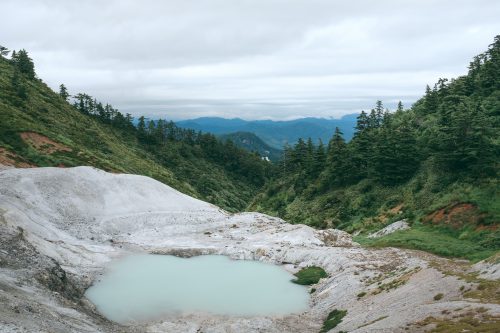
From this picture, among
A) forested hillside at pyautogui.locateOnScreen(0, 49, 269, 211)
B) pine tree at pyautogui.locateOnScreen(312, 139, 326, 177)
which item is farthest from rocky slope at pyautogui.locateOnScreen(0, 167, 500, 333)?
pine tree at pyautogui.locateOnScreen(312, 139, 326, 177)

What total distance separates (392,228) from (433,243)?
10211mm

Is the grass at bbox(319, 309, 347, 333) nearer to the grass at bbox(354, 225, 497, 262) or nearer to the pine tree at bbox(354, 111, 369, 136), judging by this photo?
the grass at bbox(354, 225, 497, 262)

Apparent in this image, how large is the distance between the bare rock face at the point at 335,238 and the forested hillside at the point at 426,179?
255 cm

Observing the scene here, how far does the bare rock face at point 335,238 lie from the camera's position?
58719 mm

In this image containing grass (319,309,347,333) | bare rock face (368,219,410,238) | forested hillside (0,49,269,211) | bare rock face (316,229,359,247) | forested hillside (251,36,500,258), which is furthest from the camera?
forested hillside (0,49,269,211)

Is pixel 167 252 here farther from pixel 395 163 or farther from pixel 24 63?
pixel 24 63

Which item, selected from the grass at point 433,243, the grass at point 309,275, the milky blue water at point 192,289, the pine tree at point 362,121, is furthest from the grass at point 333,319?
the pine tree at point 362,121

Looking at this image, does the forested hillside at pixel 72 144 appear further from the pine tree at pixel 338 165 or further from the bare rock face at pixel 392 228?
the bare rock face at pixel 392 228

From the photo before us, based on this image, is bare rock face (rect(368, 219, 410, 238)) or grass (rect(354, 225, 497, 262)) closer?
grass (rect(354, 225, 497, 262))

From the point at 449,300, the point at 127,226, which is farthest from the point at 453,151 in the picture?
the point at 127,226

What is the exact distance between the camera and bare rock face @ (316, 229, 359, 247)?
2312 inches

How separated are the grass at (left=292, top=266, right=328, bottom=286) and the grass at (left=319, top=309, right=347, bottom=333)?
28.7 feet

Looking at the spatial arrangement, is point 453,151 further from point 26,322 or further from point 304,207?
point 26,322

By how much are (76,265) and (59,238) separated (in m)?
8.17
